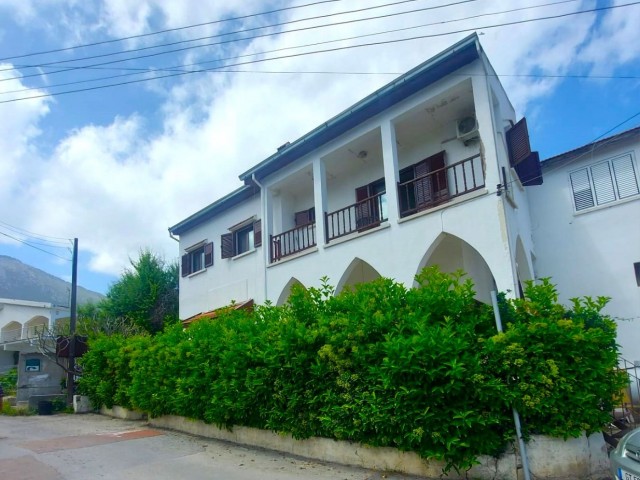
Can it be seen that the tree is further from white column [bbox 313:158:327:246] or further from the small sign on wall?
white column [bbox 313:158:327:246]

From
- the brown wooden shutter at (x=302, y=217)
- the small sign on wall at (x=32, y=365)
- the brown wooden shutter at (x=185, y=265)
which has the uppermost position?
the brown wooden shutter at (x=302, y=217)

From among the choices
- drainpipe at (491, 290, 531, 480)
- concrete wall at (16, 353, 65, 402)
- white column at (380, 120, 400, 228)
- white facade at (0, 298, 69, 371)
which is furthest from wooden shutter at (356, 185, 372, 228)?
white facade at (0, 298, 69, 371)

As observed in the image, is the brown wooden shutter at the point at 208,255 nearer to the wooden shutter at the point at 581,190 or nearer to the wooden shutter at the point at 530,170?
the wooden shutter at the point at 530,170

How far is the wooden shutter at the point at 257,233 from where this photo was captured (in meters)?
15.6

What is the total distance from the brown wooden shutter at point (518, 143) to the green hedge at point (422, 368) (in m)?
5.32

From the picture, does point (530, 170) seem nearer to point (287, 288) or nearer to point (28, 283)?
point (287, 288)

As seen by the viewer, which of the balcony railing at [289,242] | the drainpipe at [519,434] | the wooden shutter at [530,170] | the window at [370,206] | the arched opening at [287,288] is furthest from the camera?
the balcony railing at [289,242]

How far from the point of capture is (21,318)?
3791 cm

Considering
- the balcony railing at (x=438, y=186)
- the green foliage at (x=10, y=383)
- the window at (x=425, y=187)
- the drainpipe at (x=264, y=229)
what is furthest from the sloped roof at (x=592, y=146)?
the green foliage at (x=10, y=383)

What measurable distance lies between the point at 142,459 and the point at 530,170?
1016 cm

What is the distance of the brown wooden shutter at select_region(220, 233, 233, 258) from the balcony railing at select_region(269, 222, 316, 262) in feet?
9.82

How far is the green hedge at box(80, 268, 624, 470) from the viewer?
5414mm

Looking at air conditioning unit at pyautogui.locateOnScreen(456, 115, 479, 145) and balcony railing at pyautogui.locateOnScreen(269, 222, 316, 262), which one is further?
balcony railing at pyautogui.locateOnScreen(269, 222, 316, 262)

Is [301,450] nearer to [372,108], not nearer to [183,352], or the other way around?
[183,352]
